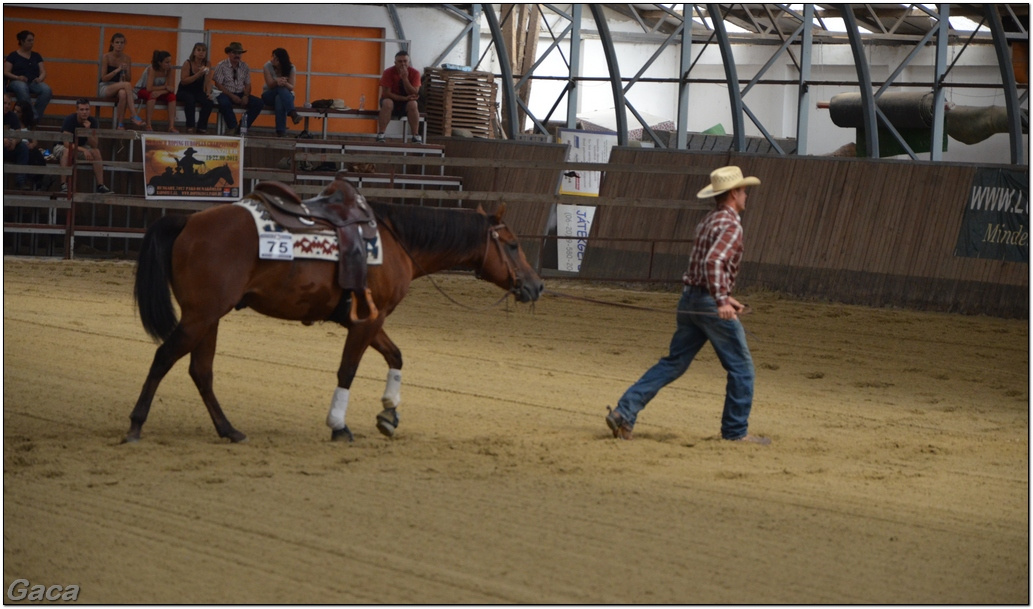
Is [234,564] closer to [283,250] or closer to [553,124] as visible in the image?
[283,250]

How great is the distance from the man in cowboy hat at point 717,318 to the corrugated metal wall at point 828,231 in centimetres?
780

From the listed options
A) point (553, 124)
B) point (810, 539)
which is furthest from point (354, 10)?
point (810, 539)

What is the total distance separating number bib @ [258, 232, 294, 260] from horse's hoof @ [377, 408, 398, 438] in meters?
1.22

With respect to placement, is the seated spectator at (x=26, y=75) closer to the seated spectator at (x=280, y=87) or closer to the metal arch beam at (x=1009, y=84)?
the seated spectator at (x=280, y=87)

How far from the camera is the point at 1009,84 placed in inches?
610

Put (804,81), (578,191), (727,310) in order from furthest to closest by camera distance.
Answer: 1. (578,191)
2. (804,81)
3. (727,310)

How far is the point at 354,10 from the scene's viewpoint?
25359 millimetres

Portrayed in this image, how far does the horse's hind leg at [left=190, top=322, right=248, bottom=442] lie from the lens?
7.72 metres

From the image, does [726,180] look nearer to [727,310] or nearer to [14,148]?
[727,310]

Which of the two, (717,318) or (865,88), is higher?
(865,88)

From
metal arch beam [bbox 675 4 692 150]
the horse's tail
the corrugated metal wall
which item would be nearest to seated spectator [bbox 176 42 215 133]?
the corrugated metal wall

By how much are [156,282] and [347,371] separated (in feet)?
4.28

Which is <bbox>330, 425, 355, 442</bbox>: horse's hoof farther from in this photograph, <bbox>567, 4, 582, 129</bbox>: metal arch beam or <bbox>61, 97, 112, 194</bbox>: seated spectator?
<bbox>567, 4, 582, 129</bbox>: metal arch beam

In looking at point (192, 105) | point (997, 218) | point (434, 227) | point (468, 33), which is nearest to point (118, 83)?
point (192, 105)
